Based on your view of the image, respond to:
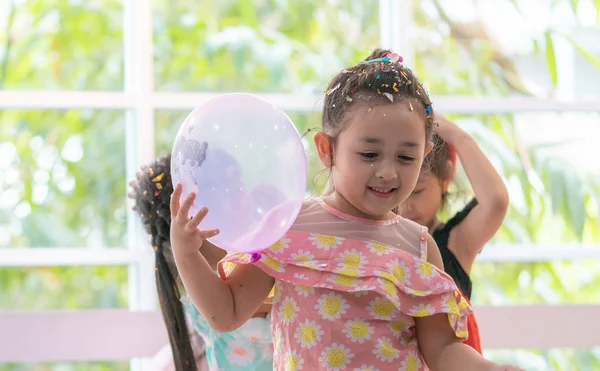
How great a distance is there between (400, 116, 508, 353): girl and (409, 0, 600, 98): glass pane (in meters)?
1.51

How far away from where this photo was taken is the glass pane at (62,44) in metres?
3.08

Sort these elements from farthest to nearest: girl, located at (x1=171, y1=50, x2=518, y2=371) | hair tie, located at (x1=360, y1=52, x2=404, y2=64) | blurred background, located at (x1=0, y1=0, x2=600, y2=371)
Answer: blurred background, located at (x1=0, y1=0, x2=600, y2=371) < hair tie, located at (x1=360, y1=52, x2=404, y2=64) < girl, located at (x1=171, y1=50, x2=518, y2=371)

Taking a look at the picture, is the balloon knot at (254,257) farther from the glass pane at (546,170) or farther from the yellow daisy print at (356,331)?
the glass pane at (546,170)

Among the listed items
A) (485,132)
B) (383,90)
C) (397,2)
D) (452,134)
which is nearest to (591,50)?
(485,132)

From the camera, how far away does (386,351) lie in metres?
1.22

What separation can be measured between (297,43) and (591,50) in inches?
48.6

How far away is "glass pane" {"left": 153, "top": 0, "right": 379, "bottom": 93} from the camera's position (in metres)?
3.14

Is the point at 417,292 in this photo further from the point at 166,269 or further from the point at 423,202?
the point at 166,269

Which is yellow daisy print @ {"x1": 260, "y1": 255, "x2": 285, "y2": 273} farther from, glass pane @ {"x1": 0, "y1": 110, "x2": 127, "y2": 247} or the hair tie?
glass pane @ {"x1": 0, "y1": 110, "x2": 127, "y2": 247}

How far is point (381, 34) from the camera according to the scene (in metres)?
3.28

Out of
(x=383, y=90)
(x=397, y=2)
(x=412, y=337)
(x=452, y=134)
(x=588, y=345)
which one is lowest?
(x=588, y=345)

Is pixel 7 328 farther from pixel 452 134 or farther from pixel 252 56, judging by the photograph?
pixel 452 134

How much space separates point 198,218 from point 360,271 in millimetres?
260

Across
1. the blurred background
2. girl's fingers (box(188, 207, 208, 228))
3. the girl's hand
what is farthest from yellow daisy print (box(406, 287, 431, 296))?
the blurred background
